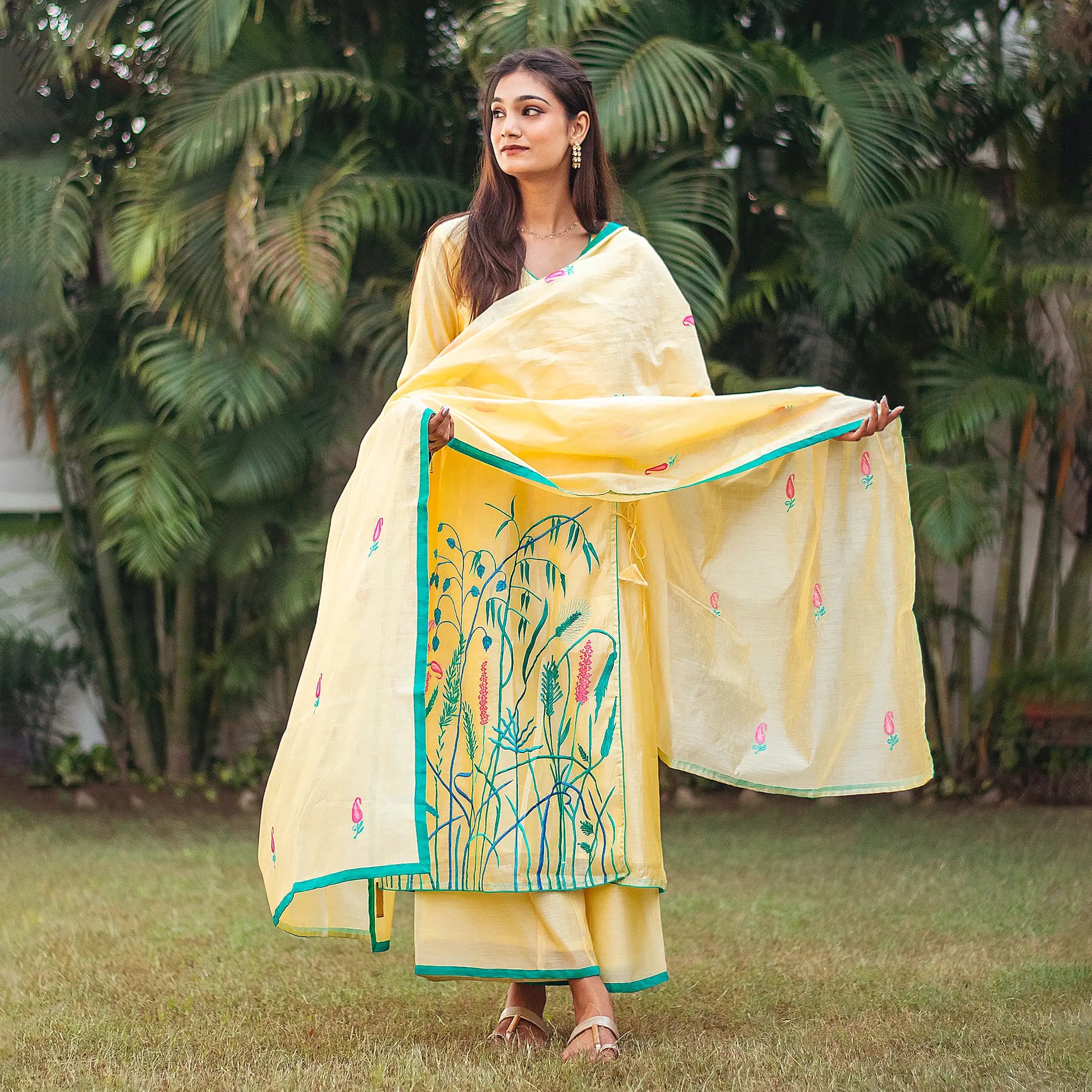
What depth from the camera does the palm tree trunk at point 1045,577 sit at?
637 cm

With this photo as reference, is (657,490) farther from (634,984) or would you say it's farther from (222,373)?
(222,373)

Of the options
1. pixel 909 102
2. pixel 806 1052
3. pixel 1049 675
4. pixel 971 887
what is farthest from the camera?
pixel 1049 675

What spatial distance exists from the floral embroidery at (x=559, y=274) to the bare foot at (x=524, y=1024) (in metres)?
1.34

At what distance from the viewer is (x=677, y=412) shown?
2.82 metres

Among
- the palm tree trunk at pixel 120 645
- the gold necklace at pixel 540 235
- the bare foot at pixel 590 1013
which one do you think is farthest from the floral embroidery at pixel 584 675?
the palm tree trunk at pixel 120 645

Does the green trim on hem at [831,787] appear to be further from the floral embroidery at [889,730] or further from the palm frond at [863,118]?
the palm frond at [863,118]

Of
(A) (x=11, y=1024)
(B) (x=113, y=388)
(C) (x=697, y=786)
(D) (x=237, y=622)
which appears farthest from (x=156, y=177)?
(A) (x=11, y=1024)

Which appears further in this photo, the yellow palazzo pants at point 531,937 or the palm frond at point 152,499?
the palm frond at point 152,499

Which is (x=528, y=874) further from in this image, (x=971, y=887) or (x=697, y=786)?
(x=697, y=786)

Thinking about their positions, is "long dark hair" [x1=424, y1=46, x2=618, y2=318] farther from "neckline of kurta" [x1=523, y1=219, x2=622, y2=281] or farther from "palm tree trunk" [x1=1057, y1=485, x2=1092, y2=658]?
"palm tree trunk" [x1=1057, y1=485, x2=1092, y2=658]

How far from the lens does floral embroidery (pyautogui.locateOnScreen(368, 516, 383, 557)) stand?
265cm

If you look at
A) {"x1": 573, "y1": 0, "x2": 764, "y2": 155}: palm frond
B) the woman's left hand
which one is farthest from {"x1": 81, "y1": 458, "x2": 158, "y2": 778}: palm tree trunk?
the woman's left hand

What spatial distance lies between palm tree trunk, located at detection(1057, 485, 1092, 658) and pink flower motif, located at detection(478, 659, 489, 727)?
4.24 m

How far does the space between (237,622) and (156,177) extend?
197 centimetres
